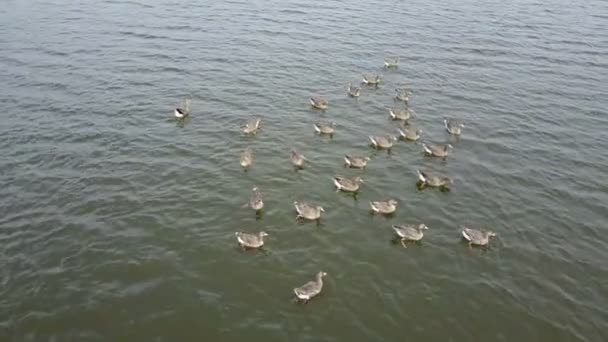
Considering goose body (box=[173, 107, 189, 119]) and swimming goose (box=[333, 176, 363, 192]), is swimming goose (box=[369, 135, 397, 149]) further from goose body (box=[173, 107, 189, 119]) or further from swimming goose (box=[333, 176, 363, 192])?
goose body (box=[173, 107, 189, 119])

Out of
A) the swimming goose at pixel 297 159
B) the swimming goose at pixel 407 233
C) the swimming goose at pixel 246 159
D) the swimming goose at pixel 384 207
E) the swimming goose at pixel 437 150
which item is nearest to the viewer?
the swimming goose at pixel 407 233

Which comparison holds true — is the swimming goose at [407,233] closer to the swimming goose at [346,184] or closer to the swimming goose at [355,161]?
the swimming goose at [346,184]

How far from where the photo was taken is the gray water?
694 inches

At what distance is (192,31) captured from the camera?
149ft

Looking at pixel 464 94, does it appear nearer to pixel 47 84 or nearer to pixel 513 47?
pixel 513 47

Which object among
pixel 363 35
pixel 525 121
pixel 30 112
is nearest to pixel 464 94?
pixel 525 121

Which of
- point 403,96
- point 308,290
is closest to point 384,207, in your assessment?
point 308,290

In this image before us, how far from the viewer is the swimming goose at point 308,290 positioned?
17.7 metres

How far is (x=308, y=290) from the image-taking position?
17797mm

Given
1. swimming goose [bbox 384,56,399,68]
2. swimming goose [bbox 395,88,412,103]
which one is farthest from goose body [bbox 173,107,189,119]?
swimming goose [bbox 384,56,399,68]

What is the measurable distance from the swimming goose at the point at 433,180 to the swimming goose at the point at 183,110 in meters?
13.8

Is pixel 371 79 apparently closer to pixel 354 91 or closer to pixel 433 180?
pixel 354 91

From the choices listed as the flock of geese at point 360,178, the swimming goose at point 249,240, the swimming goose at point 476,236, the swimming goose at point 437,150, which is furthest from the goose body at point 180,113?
the swimming goose at point 476,236

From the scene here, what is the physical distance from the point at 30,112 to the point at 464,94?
86.0ft
